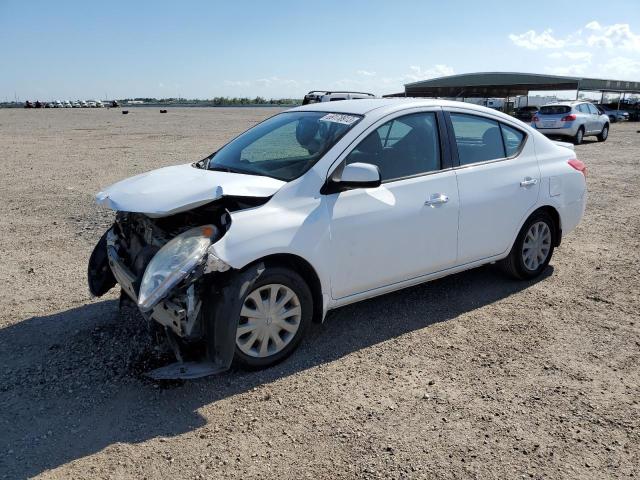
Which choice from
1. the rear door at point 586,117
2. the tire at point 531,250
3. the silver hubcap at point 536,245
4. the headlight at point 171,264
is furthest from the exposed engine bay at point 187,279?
the rear door at point 586,117

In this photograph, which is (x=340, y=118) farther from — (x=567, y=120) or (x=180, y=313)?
(x=567, y=120)

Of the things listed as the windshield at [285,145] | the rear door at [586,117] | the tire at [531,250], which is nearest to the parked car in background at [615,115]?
the rear door at [586,117]

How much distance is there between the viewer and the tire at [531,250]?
5512 millimetres

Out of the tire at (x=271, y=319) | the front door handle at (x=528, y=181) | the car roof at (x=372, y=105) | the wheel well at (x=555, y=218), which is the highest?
the car roof at (x=372, y=105)

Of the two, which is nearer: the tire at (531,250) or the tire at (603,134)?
the tire at (531,250)

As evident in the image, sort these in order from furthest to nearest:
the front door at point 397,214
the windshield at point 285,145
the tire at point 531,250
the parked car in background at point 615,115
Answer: the parked car in background at point 615,115, the tire at point 531,250, the windshield at point 285,145, the front door at point 397,214

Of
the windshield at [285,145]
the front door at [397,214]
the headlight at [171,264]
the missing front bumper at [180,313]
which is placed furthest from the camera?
the windshield at [285,145]

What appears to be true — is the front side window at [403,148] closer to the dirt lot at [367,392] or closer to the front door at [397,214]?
the front door at [397,214]

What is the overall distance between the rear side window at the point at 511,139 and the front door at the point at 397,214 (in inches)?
36.7

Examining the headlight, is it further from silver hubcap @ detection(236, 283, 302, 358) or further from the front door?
the front door

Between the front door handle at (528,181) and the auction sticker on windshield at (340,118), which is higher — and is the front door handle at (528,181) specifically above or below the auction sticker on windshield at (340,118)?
below

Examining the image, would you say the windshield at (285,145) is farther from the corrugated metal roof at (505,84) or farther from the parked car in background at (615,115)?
the corrugated metal roof at (505,84)

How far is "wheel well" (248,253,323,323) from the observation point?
151 inches

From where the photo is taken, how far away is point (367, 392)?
3.70 meters
